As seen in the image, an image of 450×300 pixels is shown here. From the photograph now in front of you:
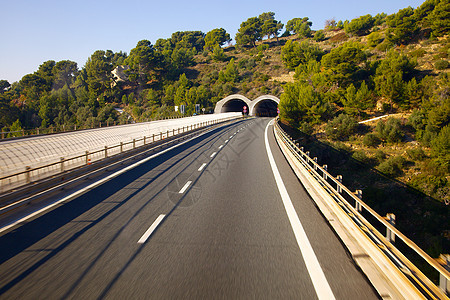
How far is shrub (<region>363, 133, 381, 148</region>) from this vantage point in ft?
146

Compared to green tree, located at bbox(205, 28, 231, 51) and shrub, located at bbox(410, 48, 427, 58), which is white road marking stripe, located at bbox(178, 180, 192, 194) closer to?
shrub, located at bbox(410, 48, 427, 58)

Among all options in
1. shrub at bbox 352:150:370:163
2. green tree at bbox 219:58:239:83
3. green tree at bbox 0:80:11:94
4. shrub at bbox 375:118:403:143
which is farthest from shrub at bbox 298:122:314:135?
green tree at bbox 0:80:11:94

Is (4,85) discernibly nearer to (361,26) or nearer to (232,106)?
(232,106)

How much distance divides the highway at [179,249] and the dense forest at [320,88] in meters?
25.4

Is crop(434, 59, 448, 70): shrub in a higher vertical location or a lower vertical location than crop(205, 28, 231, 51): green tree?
lower

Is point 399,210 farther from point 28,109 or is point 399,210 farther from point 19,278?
point 28,109

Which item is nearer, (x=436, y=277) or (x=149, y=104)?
(x=436, y=277)

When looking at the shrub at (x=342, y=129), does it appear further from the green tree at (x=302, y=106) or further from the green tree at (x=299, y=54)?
the green tree at (x=299, y=54)

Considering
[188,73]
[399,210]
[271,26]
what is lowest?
[399,210]

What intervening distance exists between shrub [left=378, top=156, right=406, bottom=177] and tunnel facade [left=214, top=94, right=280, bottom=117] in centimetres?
5013

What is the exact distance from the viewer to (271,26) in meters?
155

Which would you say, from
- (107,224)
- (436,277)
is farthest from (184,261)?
(436,277)

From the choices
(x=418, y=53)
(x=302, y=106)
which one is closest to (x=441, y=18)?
(x=418, y=53)

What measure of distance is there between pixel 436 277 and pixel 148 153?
16.2 meters
